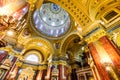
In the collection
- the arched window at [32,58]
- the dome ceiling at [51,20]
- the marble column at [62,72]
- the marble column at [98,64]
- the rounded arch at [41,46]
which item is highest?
the dome ceiling at [51,20]

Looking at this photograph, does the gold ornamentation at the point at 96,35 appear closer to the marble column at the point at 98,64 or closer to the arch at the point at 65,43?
the marble column at the point at 98,64

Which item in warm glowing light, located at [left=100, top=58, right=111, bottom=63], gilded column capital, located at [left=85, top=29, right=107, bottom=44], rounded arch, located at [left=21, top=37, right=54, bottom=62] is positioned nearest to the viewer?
warm glowing light, located at [left=100, top=58, right=111, bottom=63]

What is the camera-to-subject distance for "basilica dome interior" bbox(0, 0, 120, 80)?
18.8 feet

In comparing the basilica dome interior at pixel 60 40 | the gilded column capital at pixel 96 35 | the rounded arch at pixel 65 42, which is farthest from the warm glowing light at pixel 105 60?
the rounded arch at pixel 65 42

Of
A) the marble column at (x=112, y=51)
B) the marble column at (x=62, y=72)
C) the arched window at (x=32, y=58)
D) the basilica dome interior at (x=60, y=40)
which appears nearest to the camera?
the marble column at (x=112, y=51)

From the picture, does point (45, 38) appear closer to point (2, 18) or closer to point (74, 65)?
→ point (74, 65)

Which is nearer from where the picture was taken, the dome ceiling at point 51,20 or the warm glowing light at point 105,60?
the warm glowing light at point 105,60

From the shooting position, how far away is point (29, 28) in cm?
1288

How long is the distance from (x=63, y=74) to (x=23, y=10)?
6787 mm

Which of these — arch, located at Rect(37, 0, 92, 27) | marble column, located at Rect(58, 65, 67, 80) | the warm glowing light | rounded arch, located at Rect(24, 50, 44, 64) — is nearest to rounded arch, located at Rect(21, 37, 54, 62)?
rounded arch, located at Rect(24, 50, 44, 64)

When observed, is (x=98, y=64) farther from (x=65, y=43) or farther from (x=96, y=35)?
(x=65, y=43)

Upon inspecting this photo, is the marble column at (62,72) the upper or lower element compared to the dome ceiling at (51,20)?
lower

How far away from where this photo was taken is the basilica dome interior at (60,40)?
5.72 meters

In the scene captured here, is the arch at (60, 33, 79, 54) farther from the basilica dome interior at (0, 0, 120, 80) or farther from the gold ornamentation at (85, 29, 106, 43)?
the gold ornamentation at (85, 29, 106, 43)
